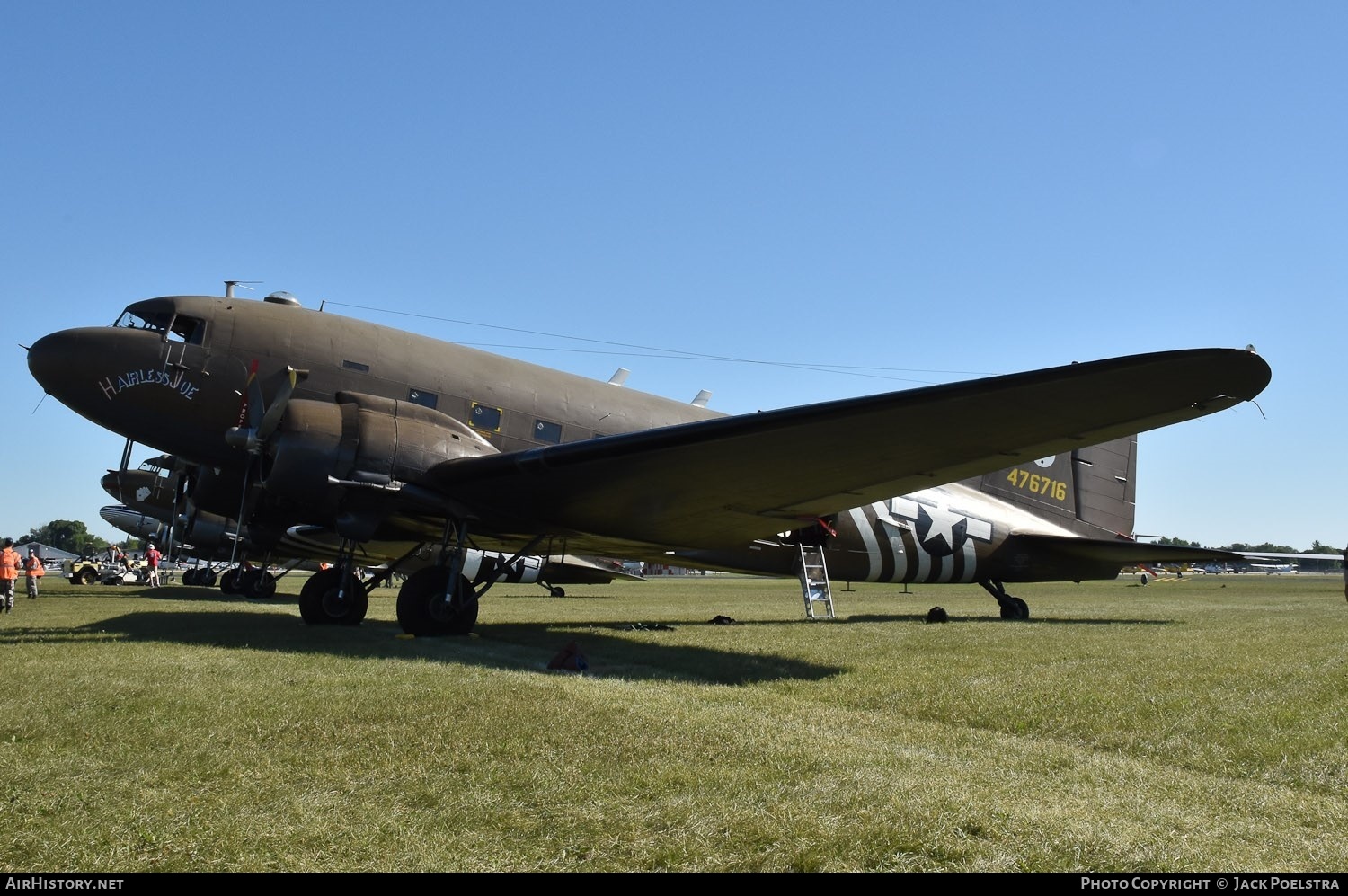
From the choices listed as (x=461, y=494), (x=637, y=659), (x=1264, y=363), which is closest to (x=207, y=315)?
(x=461, y=494)

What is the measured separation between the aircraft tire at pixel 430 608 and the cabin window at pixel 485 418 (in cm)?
245

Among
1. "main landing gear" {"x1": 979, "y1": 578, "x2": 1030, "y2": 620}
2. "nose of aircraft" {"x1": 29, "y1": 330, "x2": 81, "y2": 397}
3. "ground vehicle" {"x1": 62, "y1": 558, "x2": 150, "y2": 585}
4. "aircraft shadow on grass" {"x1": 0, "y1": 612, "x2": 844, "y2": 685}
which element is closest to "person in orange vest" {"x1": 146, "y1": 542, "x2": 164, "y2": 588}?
"ground vehicle" {"x1": 62, "y1": 558, "x2": 150, "y2": 585}

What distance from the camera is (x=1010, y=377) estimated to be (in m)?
8.54

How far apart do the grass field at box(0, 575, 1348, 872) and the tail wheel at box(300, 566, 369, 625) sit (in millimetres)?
3714

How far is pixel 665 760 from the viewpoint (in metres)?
5.24

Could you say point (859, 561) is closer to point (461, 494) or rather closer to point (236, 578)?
point (461, 494)

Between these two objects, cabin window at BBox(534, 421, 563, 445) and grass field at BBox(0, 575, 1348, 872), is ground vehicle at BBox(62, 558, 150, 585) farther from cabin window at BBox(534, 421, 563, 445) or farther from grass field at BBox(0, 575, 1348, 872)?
grass field at BBox(0, 575, 1348, 872)

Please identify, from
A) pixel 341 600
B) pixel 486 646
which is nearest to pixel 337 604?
pixel 341 600

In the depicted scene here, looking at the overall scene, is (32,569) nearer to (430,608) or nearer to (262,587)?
(262,587)

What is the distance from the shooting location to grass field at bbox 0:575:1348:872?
3.79 metres

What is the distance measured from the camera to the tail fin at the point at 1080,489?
1942 cm

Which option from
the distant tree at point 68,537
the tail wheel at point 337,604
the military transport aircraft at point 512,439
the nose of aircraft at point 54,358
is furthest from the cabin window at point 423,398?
the distant tree at point 68,537

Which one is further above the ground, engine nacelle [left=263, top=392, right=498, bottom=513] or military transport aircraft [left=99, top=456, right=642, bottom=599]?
engine nacelle [left=263, top=392, right=498, bottom=513]
